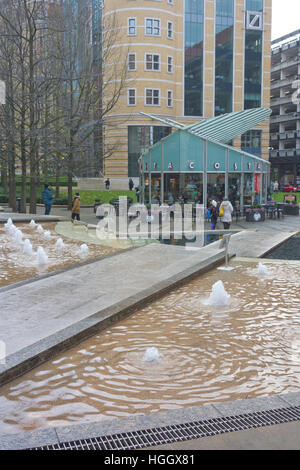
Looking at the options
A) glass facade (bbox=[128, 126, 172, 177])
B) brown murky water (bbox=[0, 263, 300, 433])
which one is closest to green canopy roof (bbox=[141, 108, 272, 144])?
brown murky water (bbox=[0, 263, 300, 433])

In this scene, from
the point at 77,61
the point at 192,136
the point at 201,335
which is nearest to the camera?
the point at 201,335

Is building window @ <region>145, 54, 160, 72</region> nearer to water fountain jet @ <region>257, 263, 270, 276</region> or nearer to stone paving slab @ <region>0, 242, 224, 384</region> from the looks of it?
stone paving slab @ <region>0, 242, 224, 384</region>

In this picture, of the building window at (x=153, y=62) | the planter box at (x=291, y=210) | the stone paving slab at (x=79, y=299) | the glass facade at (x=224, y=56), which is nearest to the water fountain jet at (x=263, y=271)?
the stone paving slab at (x=79, y=299)

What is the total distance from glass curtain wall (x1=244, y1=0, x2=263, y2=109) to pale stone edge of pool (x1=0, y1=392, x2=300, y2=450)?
174ft

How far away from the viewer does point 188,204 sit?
25141mm

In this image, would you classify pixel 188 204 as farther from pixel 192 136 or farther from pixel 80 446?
pixel 80 446

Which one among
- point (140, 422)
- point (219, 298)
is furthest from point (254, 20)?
point (140, 422)

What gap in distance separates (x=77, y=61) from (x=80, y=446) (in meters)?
28.7

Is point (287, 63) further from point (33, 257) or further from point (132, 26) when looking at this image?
point (33, 257)

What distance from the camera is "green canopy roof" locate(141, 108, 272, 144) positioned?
25750 millimetres

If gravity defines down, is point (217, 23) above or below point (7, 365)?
above

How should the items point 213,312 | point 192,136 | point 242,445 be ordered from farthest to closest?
point 192,136
point 213,312
point 242,445

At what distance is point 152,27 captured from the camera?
156 ft

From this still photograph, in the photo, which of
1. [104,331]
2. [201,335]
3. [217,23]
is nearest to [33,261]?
[104,331]
